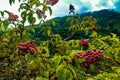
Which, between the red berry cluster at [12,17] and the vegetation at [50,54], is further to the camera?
the red berry cluster at [12,17]

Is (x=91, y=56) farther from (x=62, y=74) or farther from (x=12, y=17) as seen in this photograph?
(x=12, y=17)

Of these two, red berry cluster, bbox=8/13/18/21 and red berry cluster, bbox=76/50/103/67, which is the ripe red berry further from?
red berry cluster, bbox=76/50/103/67

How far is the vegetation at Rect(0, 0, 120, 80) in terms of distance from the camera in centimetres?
526

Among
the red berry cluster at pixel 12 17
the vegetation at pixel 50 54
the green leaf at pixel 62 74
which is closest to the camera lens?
the green leaf at pixel 62 74

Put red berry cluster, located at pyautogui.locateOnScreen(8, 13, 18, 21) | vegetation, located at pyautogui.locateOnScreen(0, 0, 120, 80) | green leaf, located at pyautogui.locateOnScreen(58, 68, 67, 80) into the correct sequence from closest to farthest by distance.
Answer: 1. green leaf, located at pyautogui.locateOnScreen(58, 68, 67, 80)
2. vegetation, located at pyautogui.locateOnScreen(0, 0, 120, 80)
3. red berry cluster, located at pyautogui.locateOnScreen(8, 13, 18, 21)

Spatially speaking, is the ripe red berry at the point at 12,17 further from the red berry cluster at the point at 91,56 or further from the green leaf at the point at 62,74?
the green leaf at the point at 62,74

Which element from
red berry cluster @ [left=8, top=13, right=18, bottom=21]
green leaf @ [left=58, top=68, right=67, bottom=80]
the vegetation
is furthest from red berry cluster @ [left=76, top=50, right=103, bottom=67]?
red berry cluster @ [left=8, top=13, right=18, bottom=21]

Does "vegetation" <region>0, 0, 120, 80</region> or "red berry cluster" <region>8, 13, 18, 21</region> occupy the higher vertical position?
"red berry cluster" <region>8, 13, 18, 21</region>

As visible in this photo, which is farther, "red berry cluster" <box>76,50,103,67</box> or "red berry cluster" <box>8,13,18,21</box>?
"red berry cluster" <box>8,13,18,21</box>

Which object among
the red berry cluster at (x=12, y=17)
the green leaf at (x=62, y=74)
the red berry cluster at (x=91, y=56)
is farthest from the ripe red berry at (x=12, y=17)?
the green leaf at (x=62, y=74)

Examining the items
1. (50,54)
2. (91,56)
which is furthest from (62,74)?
(50,54)

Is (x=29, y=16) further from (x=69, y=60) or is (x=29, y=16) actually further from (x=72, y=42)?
(x=69, y=60)

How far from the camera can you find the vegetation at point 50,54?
17.3 feet

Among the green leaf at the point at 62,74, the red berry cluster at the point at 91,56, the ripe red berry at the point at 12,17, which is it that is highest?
the ripe red berry at the point at 12,17
